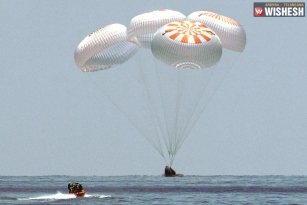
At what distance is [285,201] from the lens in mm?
56812

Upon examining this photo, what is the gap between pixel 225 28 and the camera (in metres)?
45.9

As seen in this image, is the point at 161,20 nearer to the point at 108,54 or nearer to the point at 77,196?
the point at 108,54

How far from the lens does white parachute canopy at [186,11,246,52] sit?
45906 millimetres

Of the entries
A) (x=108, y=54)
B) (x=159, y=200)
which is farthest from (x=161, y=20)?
(x=159, y=200)

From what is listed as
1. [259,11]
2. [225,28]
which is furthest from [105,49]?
[259,11]

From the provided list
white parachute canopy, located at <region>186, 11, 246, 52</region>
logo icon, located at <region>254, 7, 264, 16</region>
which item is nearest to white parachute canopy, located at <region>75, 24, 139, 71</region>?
white parachute canopy, located at <region>186, 11, 246, 52</region>

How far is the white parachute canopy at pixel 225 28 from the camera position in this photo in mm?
45906

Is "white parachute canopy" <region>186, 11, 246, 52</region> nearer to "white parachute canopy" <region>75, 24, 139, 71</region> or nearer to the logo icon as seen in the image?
"white parachute canopy" <region>75, 24, 139, 71</region>

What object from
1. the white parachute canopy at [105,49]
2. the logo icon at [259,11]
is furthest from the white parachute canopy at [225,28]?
the logo icon at [259,11]

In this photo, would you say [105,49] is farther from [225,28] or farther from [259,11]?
[259,11]

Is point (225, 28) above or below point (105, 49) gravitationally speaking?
above

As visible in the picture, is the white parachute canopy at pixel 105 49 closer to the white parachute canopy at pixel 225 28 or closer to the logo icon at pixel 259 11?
the white parachute canopy at pixel 225 28

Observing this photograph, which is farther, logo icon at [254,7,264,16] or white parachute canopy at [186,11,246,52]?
logo icon at [254,7,264,16]

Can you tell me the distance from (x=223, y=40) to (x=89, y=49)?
24.1 feet
